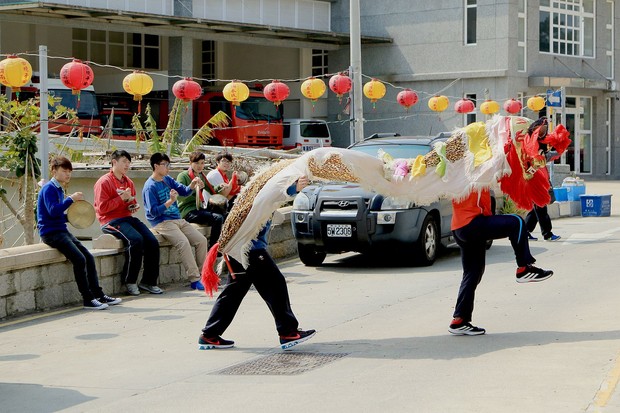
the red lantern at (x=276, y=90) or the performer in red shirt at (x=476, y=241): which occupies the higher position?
the red lantern at (x=276, y=90)

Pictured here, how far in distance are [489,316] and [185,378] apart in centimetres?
382

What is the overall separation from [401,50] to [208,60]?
10173 mm

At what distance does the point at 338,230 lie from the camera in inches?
593

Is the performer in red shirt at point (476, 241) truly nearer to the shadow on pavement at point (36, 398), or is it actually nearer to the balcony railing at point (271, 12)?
the shadow on pavement at point (36, 398)

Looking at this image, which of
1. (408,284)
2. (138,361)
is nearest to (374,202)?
(408,284)

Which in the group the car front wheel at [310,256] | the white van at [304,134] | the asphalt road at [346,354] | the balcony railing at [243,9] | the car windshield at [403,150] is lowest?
the asphalt road at [346,354]

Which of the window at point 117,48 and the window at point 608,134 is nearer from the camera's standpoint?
the window at point 117,48

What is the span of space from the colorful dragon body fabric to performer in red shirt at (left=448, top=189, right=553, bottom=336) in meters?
0.20

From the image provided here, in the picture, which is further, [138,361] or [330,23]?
[330,23]

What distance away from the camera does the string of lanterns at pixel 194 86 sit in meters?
17.2

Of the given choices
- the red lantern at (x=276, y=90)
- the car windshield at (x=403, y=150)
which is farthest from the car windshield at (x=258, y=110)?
the car windshield at (x=403, y=150)

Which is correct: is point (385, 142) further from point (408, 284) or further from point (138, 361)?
point (138, 361)

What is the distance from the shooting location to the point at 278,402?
7539 mm

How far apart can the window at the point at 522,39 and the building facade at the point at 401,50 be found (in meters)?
0.04
